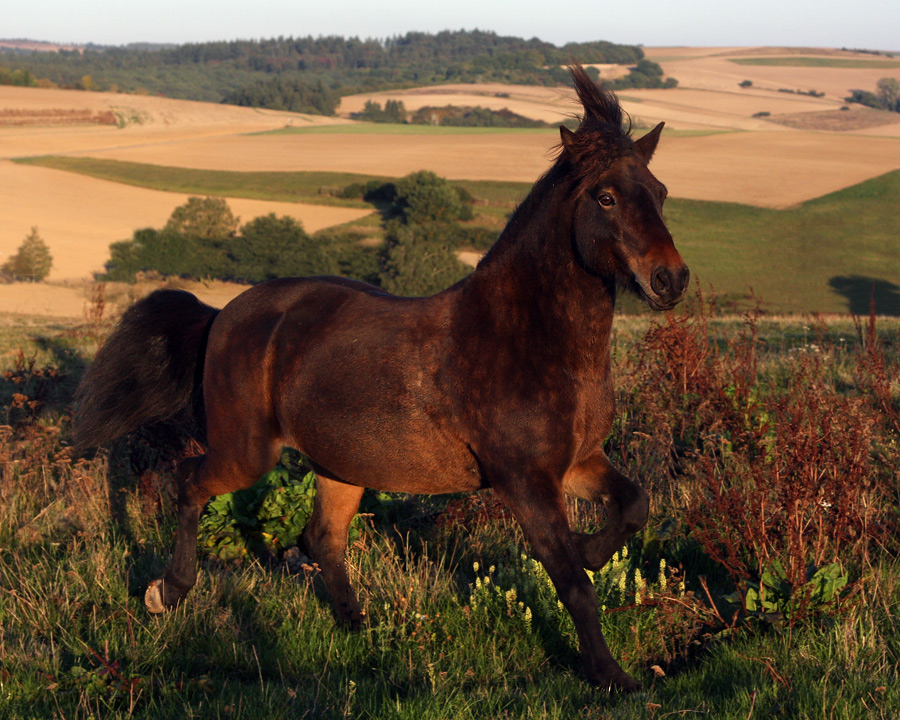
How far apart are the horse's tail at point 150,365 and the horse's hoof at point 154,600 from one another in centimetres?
125

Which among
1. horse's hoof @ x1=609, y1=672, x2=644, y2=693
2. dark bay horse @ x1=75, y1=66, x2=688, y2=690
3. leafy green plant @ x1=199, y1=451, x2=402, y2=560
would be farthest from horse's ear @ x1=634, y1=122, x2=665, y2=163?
leafy green plant @ x1=199, y1=451, x2=402, y2=560

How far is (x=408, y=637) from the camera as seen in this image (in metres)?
4.18

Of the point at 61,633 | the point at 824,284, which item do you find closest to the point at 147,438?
the point at 61,633

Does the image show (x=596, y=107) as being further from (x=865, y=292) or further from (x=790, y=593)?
(x=865, y=292)

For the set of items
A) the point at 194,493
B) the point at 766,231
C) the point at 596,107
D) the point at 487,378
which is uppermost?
the point at 596,107

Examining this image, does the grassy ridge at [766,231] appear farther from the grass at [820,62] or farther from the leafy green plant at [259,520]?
the grass at [820,62]

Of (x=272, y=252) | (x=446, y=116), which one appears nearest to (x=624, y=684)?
(x=272, y=252)

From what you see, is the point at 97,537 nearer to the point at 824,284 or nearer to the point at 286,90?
the point at 824,284

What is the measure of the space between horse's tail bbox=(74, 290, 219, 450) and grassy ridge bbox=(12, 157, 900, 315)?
35.0 meters

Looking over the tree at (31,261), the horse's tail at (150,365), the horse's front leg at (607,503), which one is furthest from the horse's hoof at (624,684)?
the tree at (31,261)

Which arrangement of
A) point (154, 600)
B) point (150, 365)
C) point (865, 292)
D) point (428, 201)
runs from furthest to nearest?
1. point (428, 201)
2. point (865, 292)
3. point (150, 365)
4. point (154, 600)

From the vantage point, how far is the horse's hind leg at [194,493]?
455cm

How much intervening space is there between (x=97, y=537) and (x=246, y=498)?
1041 millimetres

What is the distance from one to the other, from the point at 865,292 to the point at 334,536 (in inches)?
1738
